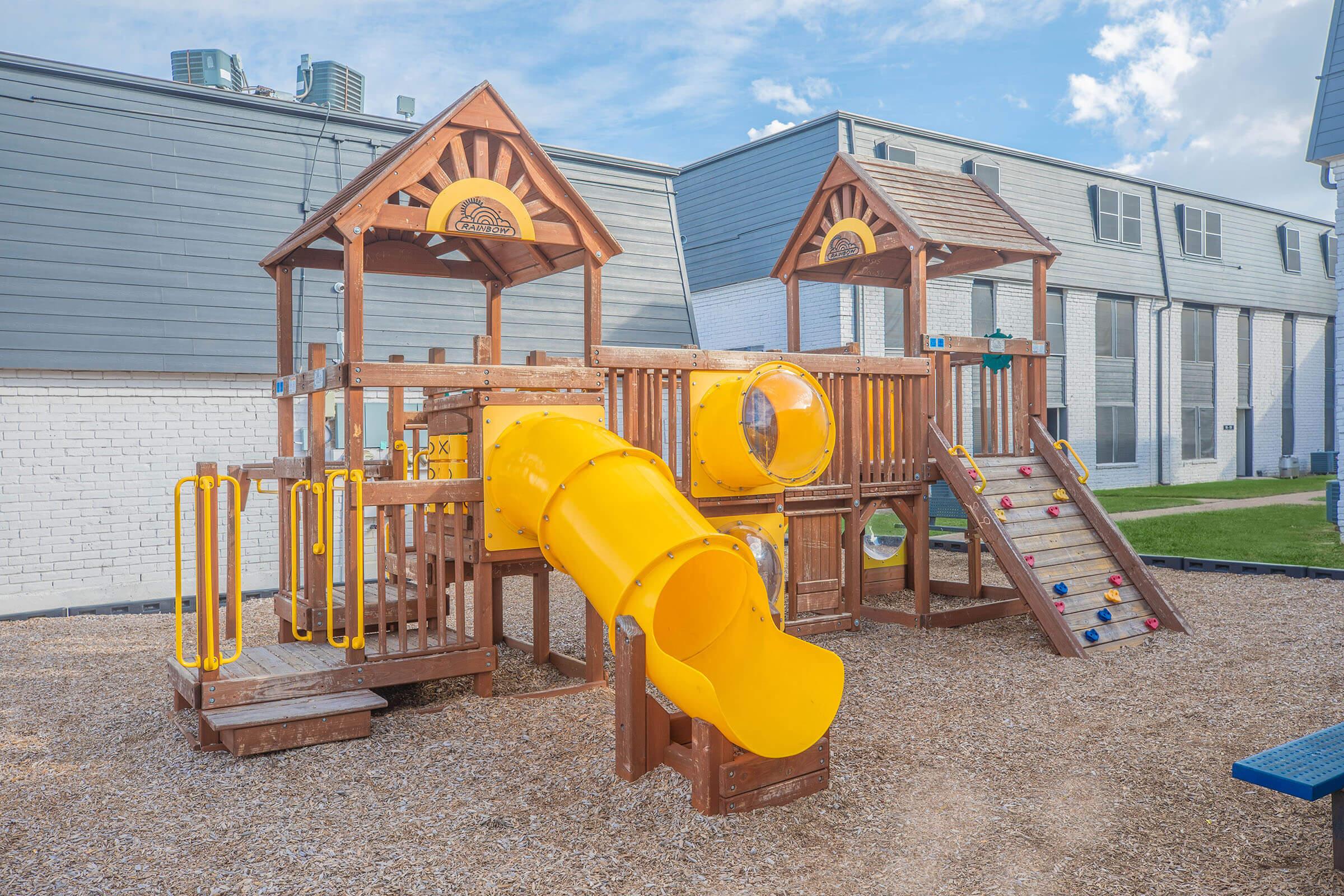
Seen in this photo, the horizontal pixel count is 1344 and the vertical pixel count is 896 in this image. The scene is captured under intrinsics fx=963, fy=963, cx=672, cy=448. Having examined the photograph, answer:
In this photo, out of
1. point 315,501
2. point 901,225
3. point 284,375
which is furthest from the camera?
point 901,225

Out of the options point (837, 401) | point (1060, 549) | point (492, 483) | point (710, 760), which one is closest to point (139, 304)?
point (492, 483)

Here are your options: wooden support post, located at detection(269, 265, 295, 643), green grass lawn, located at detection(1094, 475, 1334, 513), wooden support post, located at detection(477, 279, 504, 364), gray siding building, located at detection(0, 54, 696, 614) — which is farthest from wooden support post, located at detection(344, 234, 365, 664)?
green grass lawn, located at detection(1094, 475, 1334, 513)

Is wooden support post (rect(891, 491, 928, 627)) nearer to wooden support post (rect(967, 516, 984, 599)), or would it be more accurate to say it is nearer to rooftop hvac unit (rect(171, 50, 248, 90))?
wooden support post (rect(967, 516, 984, 599))

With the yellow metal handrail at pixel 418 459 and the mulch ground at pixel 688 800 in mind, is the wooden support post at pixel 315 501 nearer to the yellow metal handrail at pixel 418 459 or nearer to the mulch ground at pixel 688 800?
the mulch ground at pixel 688 800

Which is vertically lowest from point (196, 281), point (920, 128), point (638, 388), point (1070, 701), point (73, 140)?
point (1070, 701)

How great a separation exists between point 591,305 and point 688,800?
11.3 ft

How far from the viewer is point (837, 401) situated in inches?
325

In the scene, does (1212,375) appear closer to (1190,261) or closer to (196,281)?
(1190,261)

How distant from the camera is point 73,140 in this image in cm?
1034

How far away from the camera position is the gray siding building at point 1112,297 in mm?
18656

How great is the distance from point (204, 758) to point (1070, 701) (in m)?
4.94

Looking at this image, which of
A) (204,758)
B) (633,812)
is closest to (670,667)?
(633,812)

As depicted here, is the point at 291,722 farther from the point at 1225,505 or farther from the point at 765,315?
the point at 1225,505

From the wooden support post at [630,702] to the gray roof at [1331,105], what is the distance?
12710 millimetres
